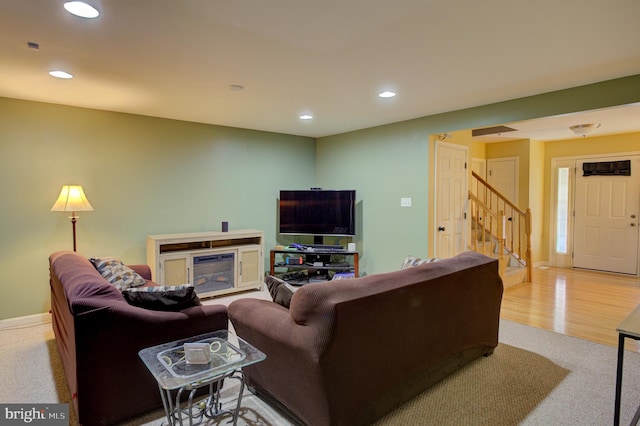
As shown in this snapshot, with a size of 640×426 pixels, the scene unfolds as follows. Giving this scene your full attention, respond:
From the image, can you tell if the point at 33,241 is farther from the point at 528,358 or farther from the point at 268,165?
the point at 528,358

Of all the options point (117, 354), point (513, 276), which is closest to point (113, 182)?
point (117, 354)

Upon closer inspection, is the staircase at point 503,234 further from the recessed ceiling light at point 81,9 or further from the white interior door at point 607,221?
the recessed ceiling light at point 81,9

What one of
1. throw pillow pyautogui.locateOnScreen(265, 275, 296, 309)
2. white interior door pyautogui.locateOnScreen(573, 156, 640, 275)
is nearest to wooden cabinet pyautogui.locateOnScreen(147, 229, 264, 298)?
throw pillow pyautogui.locateOnScreen(265, 275, 296, 309)

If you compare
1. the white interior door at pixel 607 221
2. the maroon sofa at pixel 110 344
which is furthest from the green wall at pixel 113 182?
the white interior door at pixel 607 221

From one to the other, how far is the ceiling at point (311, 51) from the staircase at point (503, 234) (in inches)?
92.5

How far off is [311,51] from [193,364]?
2.13 metres

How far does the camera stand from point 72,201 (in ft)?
12.3

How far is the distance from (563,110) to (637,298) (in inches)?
122

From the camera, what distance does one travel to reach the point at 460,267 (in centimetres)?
267

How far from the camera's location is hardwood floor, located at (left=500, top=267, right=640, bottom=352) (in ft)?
12.2

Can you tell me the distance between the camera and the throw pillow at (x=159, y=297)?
2234mm

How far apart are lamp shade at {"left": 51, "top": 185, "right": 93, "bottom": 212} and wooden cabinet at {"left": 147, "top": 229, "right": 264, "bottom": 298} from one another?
0.84 m

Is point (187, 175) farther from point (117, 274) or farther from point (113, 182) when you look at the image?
point (117, 274)

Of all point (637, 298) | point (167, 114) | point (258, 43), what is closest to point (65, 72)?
point (167, 114)
